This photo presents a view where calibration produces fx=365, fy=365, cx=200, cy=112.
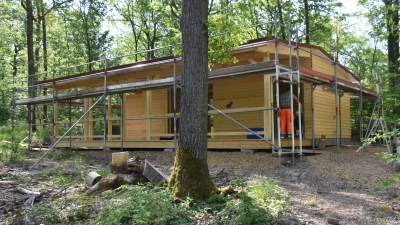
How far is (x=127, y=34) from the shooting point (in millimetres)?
34938

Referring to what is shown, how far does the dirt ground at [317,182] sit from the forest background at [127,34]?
9.92 meters

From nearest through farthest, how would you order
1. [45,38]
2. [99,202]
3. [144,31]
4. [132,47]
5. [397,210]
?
[397,210] < [99,202] < [45,38] < [144,31] < [132,47]

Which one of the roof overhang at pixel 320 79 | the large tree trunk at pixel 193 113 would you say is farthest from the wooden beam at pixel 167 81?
the large tree trunk at pixel 193 113

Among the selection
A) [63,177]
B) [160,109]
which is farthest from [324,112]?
[63,177]

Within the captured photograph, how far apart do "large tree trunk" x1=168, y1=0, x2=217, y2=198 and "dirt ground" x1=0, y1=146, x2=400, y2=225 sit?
1.52m

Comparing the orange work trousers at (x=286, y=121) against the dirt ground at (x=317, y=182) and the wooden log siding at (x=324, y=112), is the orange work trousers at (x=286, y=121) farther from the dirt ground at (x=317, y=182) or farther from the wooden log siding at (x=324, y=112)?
the wooden log siding at (x=324, y=112)

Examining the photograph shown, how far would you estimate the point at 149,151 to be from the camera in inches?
550

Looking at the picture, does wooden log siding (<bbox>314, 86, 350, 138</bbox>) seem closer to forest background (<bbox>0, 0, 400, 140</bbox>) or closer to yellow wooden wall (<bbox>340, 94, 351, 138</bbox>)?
yellow wooden wall (<bbox>340, 94, 351, 138</bbox>)

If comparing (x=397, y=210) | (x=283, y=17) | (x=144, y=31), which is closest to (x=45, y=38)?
(x=144, y=31)

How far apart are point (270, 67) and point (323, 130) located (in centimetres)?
571

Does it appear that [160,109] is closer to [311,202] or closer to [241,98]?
[241,98]

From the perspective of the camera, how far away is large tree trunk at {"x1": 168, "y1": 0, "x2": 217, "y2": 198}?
19.6 ft

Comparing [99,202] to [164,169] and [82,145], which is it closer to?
[164,169]

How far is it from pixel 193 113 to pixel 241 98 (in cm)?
761
